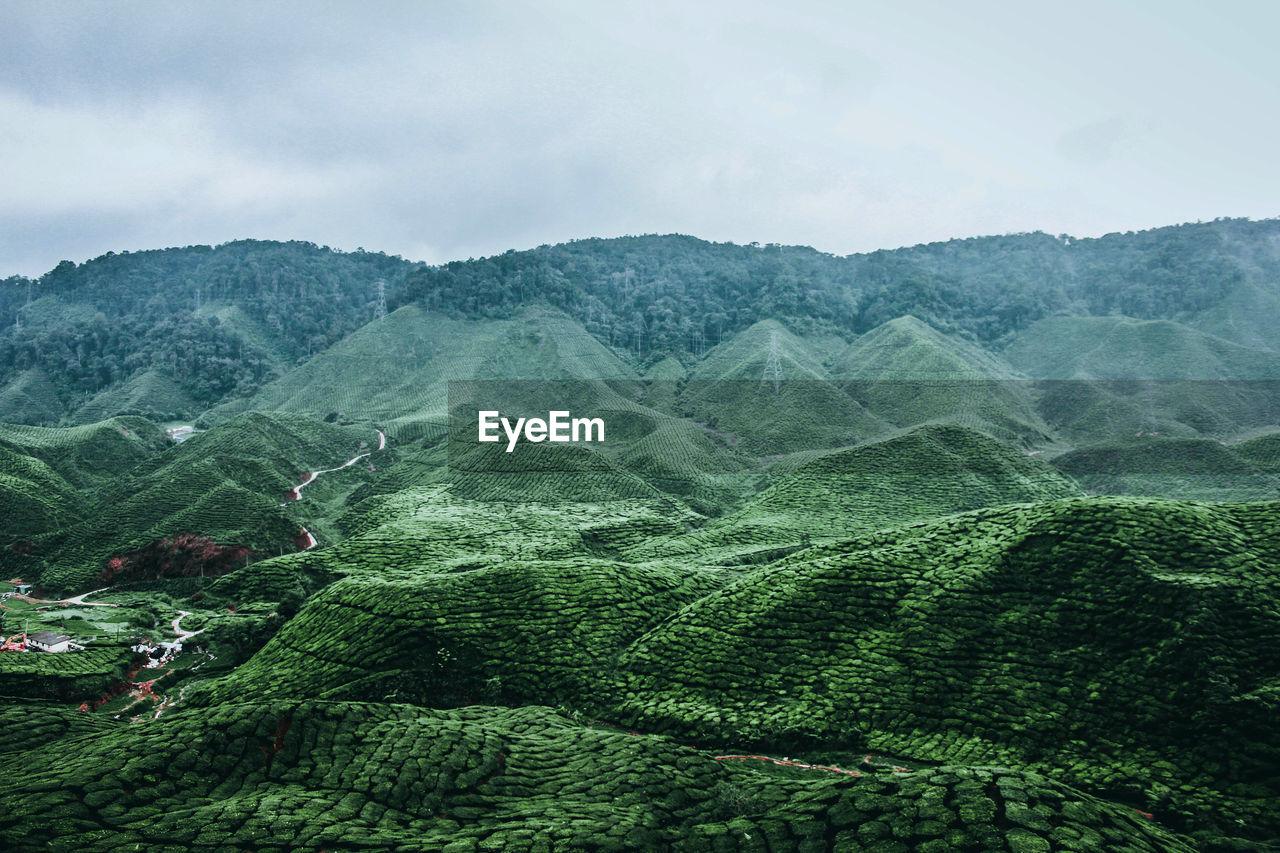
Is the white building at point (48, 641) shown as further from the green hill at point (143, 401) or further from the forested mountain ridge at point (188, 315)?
the forested mountain ridge at point (188, 315)

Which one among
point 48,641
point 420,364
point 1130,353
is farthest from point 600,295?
point 48,641

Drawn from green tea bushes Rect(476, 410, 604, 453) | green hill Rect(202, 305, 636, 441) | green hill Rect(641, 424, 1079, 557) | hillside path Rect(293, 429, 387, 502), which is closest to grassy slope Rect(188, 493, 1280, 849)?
green hill Rect(641, 424, 1079, 557)

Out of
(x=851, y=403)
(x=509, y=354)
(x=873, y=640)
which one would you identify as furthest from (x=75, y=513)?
(x=851, y=403)

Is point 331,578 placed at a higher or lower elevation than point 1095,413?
lower

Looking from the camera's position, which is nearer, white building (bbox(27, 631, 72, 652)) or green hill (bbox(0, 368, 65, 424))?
white building (bbox(27, 631, 72, 652))

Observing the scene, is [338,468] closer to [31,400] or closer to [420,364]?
[420,364]

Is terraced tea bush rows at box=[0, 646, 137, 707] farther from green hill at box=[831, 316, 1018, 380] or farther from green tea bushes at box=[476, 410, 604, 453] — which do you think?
green hill at box=[831, 316, 1018, 380]

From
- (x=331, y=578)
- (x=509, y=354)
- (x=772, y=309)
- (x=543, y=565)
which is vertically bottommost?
(x=331, y=578)

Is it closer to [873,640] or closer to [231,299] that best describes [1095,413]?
[873,640]
